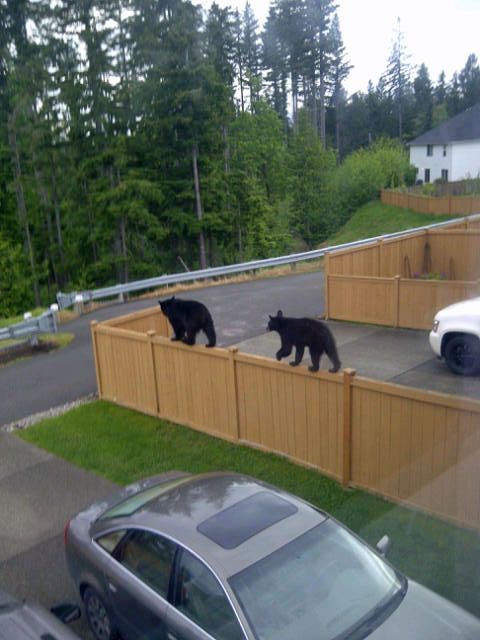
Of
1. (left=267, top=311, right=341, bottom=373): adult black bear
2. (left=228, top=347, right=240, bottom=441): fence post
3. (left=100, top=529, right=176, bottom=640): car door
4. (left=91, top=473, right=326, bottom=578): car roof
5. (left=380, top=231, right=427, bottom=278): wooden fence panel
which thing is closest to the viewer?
(left=91, top=473, right=326, bottom=578): car roof

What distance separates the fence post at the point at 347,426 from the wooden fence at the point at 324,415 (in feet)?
0.03

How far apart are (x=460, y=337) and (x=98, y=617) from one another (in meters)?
6.67

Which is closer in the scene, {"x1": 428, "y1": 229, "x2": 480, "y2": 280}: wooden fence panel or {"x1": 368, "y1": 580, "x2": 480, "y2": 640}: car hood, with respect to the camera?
{"x1": 368, "y1": 580, "x2": 480, "y2": 640}: car hood

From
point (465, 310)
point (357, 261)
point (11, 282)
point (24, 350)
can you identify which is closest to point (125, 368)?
point (24, 350)

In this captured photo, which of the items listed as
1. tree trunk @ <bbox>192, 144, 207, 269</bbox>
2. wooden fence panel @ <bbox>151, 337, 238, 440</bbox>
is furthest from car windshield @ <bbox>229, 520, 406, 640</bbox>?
tree trunk @ <bbox>192, 144, 207, 269</bbox>

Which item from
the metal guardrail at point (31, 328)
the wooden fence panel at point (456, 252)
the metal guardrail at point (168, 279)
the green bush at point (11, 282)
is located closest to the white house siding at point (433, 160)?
the metal guardrail at point (168, 279)

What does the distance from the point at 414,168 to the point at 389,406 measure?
560cm

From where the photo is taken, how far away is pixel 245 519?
3.56 m

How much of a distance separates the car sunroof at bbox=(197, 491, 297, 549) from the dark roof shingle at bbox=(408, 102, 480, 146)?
14.2 feet

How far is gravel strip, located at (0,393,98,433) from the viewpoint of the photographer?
27.6 ft

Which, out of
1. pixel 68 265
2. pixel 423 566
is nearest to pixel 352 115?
pixel 423 566

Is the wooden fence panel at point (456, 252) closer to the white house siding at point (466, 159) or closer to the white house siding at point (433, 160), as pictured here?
the white house siding at point (433, 160)

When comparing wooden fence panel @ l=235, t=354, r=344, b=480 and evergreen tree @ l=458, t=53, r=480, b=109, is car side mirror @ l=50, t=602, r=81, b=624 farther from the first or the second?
evergreen tree @ l=458, t=53, r=480, b=109

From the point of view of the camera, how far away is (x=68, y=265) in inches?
1319
